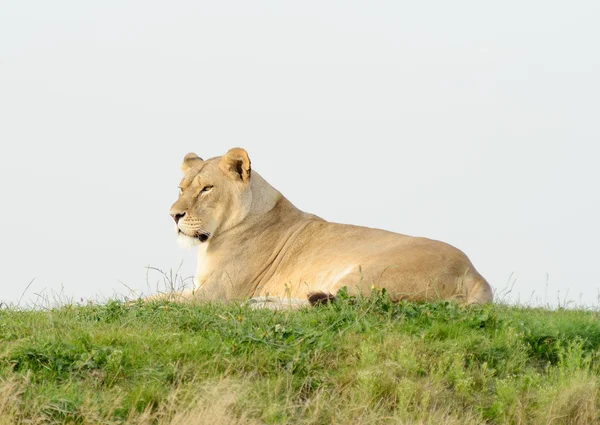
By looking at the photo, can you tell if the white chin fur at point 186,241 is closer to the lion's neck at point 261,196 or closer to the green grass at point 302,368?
the lion's neck at point 261,196

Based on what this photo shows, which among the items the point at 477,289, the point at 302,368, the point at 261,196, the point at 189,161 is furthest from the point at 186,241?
the point at 302,368

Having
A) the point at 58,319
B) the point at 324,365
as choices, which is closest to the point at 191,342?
the point at 324,365

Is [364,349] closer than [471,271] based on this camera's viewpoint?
Yes

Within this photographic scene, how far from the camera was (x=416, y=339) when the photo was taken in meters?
7.83

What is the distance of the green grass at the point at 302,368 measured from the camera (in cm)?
662

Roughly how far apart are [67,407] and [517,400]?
3071mm

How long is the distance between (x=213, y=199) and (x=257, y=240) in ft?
2.16

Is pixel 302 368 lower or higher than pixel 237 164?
lower

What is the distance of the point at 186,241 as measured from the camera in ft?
36.2

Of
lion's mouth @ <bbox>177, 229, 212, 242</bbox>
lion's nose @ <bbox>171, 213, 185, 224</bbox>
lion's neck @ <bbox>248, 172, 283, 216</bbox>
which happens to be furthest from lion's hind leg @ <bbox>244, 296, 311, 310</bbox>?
lion's neck @ <bbox>248, 172, 283, 216</bbox>

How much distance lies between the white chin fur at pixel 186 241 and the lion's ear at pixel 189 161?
3.02ft

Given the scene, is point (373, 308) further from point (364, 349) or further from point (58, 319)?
point (58, 319)

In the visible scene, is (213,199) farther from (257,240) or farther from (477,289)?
(477,289)

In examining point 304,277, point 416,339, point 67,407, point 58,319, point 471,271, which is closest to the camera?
point 67,407
